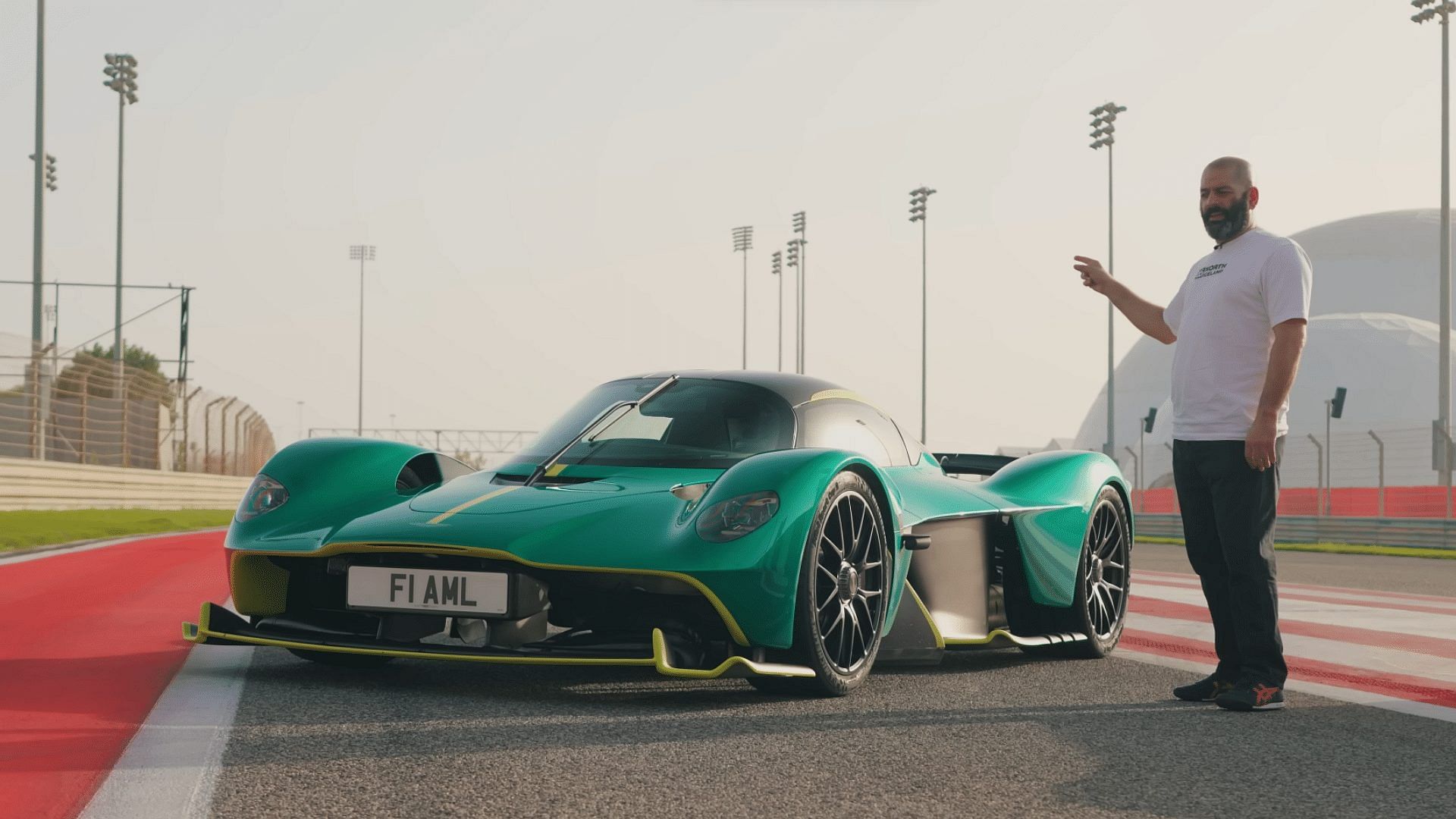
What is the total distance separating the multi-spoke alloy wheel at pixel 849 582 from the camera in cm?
484

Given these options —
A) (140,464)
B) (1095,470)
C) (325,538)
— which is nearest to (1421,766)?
(1095,470)

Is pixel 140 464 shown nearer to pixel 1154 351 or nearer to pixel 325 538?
pixel 325 538

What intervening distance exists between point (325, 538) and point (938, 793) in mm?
2471

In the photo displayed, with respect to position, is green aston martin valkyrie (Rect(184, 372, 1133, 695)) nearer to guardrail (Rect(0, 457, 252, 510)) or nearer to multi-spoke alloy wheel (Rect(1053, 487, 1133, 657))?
multi-spoke alloy wheel (Rect(1053, 487, 1133, 657))

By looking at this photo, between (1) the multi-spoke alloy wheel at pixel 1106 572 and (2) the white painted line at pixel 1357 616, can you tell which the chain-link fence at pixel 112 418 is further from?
(1) the multi-spoke alloy wheel at pixel 1106 572

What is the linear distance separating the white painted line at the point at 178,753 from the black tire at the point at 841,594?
1.67 m

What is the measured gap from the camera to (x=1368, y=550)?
947 inches

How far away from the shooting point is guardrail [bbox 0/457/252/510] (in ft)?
64.6

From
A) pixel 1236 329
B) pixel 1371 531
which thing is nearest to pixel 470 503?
pixel 1236 329

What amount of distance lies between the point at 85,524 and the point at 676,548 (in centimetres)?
1580

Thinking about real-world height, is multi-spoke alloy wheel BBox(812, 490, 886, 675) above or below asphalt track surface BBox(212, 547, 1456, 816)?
above

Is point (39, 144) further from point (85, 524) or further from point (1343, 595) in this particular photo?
point (1343, 595)

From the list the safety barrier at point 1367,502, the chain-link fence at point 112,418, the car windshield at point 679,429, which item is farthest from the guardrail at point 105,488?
the safety barrier at point 1367,502

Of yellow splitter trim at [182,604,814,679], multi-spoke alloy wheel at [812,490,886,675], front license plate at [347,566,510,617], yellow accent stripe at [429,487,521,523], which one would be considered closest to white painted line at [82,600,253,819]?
yellow splitter trim at [182,604,814,679]
